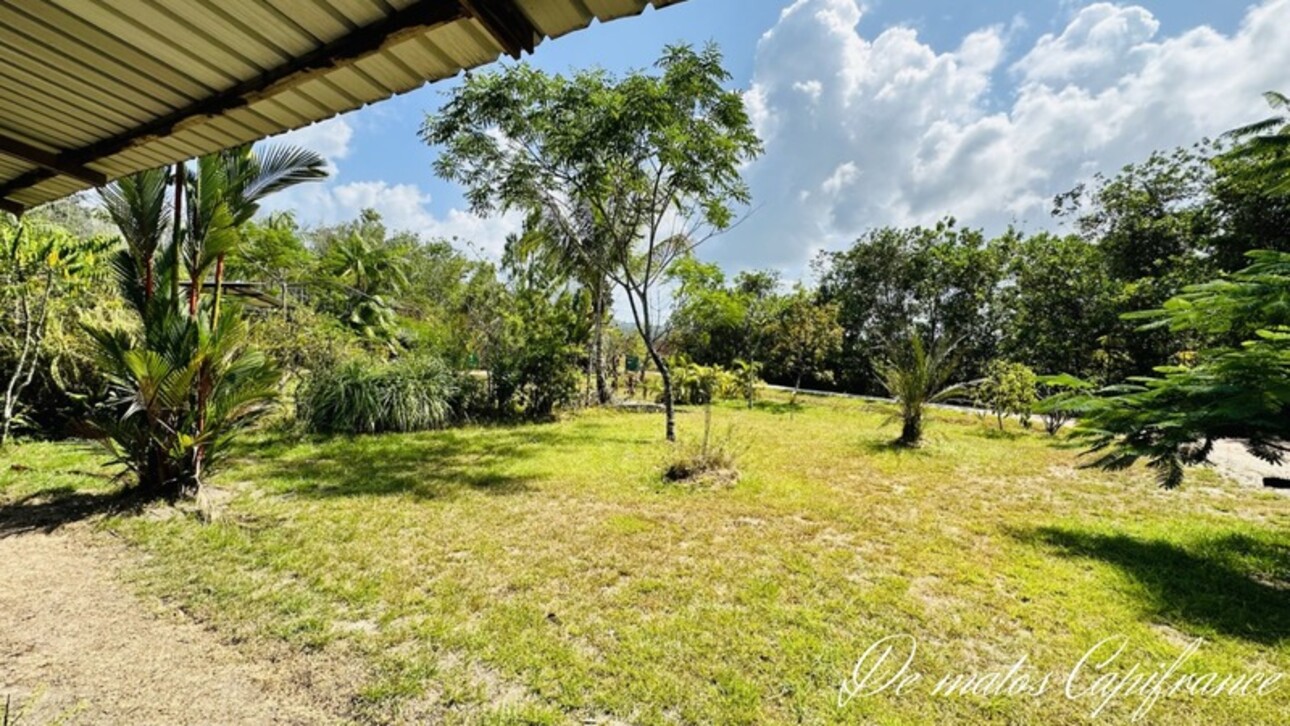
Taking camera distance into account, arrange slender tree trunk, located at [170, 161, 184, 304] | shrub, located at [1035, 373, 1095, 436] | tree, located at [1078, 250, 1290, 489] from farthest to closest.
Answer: slender tree trunk, located at [170, 161, 184, 304]
shrub, located at [1035, 373, 1095, 436]
tree, located at [1078, 250, 1290, 489]

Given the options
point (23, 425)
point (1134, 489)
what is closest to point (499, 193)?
point (23, 425)

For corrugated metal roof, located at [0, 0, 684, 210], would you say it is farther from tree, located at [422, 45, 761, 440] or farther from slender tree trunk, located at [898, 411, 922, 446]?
slender tree trunk, located at [898, 411, 922, 446]

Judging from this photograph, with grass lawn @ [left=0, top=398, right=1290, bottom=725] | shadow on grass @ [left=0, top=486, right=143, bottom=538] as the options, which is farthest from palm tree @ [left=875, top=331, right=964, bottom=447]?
shadow on grass @ [left=0, top=486, right=143, bottom=538]

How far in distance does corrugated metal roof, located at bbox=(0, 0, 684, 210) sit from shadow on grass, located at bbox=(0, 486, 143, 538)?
309 centimetres

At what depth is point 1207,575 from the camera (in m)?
3.69

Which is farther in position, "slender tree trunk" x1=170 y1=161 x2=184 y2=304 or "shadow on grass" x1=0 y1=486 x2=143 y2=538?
"slender tree trunk" x1=170 y1=161 x2=184 y2=304

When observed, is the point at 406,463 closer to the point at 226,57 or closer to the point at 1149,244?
the point at 226,57

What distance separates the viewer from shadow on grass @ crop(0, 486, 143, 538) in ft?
13.1

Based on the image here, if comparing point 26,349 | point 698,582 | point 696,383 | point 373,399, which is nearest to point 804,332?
point 696,383

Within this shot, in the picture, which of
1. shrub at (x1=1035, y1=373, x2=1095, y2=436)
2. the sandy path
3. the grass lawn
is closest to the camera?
the sandy path

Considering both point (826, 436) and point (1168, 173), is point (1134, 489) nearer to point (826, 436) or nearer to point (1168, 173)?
point (826, 436)

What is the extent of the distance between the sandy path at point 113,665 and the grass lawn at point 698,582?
6.9 inches

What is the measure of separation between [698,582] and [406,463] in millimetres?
4811

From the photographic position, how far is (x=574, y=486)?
5.75 m
